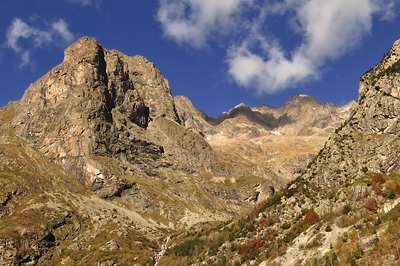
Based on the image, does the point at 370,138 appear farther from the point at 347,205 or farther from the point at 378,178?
the point at 347,205

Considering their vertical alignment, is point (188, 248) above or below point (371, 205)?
above

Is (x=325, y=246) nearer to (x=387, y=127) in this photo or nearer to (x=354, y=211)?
(x=354, y=211)

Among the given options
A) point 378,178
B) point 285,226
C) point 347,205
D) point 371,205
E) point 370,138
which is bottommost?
point 371,205

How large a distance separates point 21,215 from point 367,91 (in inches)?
7489

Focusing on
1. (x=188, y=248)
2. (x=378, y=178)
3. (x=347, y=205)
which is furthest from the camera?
(x=188, y=248)

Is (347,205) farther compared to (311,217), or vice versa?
(311,217)

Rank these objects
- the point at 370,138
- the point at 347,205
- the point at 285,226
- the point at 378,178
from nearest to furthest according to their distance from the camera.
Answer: the point at 347,205 → the point at 378,178 → the point at 285,226 → the point at 370,138

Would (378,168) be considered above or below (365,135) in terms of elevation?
below

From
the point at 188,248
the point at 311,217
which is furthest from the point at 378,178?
the point at 188,248

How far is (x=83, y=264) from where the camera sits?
560 feet

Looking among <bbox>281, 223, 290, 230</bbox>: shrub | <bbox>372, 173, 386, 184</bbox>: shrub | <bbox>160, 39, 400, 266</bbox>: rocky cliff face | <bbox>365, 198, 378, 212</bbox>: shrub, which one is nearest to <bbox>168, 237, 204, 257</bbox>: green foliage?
<bbox>160, 39, 400, 266</bbox>: rocky cliff face

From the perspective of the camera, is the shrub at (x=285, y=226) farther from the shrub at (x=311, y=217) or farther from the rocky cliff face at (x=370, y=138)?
the rocky cliff face at (x=370, y=138)

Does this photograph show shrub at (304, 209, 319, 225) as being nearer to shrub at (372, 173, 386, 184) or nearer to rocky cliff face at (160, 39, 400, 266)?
rocky cliff face at (160, 39, 400, 266)

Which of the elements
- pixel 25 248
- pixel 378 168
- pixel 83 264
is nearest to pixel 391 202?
pixel 378 168
